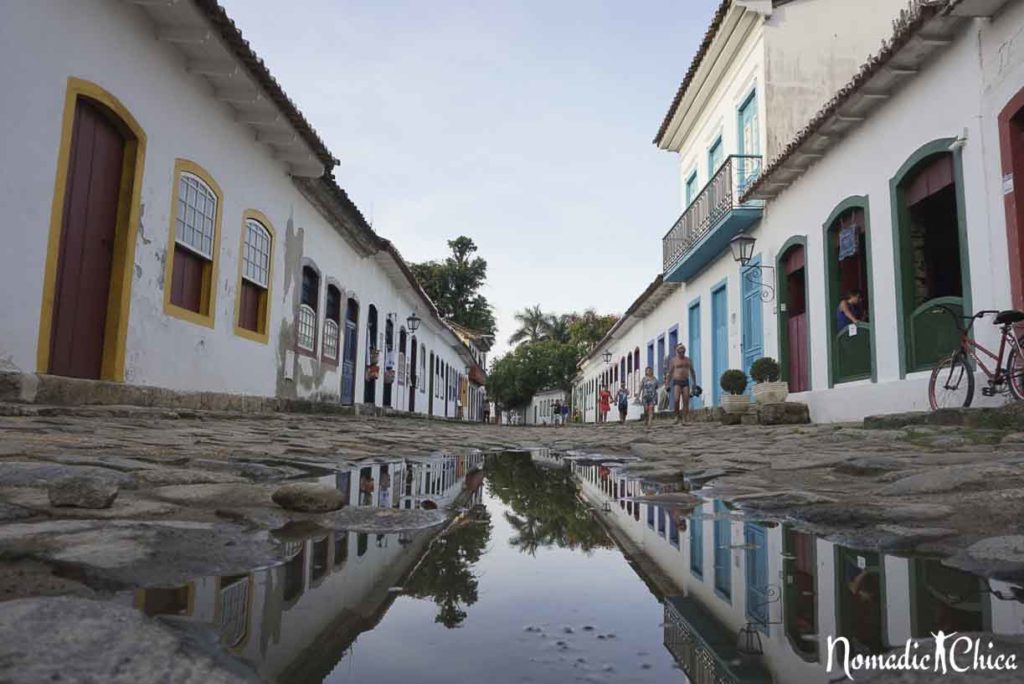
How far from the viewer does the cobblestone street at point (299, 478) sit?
5.14ft

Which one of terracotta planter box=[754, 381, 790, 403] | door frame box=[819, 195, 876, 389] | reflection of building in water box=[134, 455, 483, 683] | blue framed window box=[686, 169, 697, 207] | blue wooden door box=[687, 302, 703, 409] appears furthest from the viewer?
blue framed window box=[686, 169, 697, 207]

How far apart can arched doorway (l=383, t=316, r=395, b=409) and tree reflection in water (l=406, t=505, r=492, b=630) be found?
665 inches

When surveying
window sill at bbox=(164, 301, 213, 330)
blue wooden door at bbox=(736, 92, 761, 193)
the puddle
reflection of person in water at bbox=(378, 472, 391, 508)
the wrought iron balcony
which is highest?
blue wooden door at bbox=(736, 92, 761, 193)

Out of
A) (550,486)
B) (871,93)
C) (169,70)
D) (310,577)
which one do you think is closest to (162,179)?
(169,70)

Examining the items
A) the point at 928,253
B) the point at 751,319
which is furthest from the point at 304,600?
the point at 751,319

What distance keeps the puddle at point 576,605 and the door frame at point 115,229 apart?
4.96 meters

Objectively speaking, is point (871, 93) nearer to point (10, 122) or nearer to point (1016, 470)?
point (1016, 470)

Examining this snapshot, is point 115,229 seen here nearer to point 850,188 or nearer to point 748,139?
point 850,188

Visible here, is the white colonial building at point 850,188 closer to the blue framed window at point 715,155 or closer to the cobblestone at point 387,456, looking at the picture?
the blue framed window at point 715,155

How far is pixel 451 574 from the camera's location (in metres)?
1.50

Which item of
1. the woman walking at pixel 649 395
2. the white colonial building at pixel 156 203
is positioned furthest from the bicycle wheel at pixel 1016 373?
the woman walking at pixel 649 395

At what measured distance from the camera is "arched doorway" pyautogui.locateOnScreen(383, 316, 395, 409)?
18750 mm

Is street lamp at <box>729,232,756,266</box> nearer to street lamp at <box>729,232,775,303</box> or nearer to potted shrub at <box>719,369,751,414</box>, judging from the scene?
street lamp at <box>729,232,775,303</box>

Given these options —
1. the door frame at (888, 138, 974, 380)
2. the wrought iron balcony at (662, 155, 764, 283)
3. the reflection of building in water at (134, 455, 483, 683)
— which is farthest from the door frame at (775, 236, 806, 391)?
the reflection of building in water at (134, 455, 483, 683)
